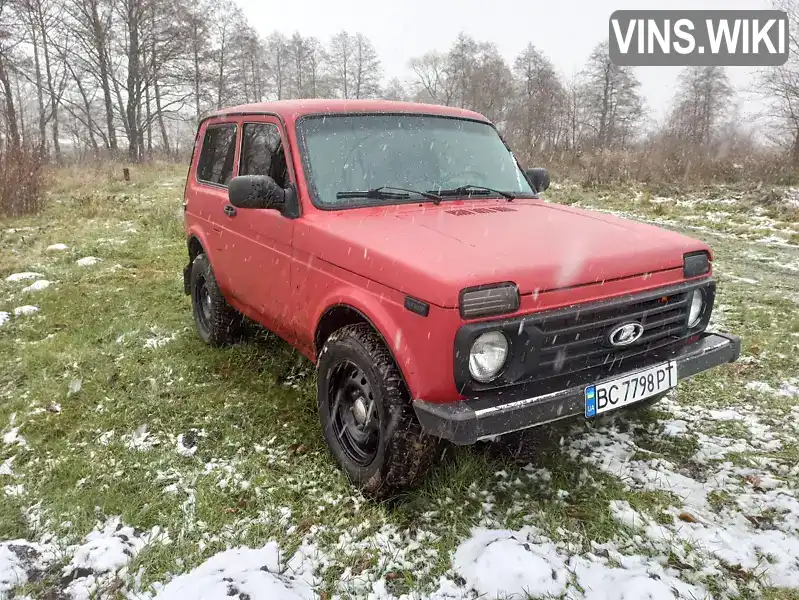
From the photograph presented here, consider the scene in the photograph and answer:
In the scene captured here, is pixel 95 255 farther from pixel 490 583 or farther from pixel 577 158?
pixel 577 158

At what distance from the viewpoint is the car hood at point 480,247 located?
235cm

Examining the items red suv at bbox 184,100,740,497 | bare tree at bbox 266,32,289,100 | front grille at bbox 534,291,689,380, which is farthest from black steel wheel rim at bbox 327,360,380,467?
bare tree at bbox 266,32,289,100

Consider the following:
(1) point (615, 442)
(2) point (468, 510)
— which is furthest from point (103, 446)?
(1) point (615, 442)

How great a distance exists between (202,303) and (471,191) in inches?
110

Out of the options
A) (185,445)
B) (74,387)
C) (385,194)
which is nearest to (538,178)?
(385,194)

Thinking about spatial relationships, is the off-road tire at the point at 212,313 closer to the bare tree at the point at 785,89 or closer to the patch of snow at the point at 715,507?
the patch of snow at the point at 715,507

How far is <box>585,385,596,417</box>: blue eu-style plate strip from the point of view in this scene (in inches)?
97.3

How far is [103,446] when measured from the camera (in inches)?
136

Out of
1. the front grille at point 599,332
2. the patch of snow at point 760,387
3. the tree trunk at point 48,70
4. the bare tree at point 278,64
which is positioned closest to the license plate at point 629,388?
the front grille at point 599,332

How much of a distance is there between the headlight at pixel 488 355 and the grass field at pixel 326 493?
75 centimetres

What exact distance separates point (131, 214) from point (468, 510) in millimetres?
11627

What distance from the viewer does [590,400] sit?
248cm

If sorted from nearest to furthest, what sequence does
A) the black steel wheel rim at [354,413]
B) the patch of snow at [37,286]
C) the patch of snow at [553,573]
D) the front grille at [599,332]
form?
the patch of snow at [553,573]
the front grille at [599,332]
the black steel wheel rim at [354,413]
the patch of snow at [37,286]

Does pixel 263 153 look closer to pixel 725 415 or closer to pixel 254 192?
pixel 254 192
